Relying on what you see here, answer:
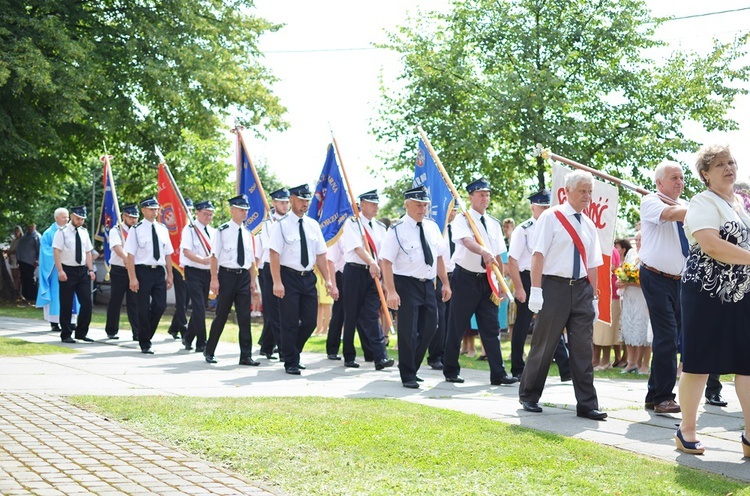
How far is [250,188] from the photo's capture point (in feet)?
56.1

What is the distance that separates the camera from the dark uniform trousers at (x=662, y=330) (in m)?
8.72

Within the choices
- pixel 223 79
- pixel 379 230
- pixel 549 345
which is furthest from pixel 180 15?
pixel 549 345

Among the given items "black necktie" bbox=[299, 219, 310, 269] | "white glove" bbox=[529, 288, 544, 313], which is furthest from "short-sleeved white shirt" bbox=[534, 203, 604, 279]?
"black necktie" bbox=[299, 219, 310, 269]

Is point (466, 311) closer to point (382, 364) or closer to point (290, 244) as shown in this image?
point (382, 364)

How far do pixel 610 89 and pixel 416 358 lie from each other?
18127 mm

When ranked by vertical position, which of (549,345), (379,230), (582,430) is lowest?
(582,430)

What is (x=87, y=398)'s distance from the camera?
29.6 ft

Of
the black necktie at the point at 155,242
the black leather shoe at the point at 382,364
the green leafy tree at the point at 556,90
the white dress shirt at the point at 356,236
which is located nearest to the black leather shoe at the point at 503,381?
the black leather shoe at the point at 382,364

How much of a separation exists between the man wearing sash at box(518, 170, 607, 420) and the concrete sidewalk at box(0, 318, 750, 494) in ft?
1.31

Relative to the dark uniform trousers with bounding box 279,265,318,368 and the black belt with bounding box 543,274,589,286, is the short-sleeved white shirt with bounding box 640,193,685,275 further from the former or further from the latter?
the dark uniform trousers with bounding box 279,265,318,368

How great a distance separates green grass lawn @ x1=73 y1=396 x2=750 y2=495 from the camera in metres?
5.82

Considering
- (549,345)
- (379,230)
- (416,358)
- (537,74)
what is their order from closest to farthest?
(549,345) → (416,358) → (379,230) → (537,74)

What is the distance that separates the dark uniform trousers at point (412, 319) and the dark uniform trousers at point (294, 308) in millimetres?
1465

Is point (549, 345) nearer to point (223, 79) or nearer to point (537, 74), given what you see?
point (537, 74)
